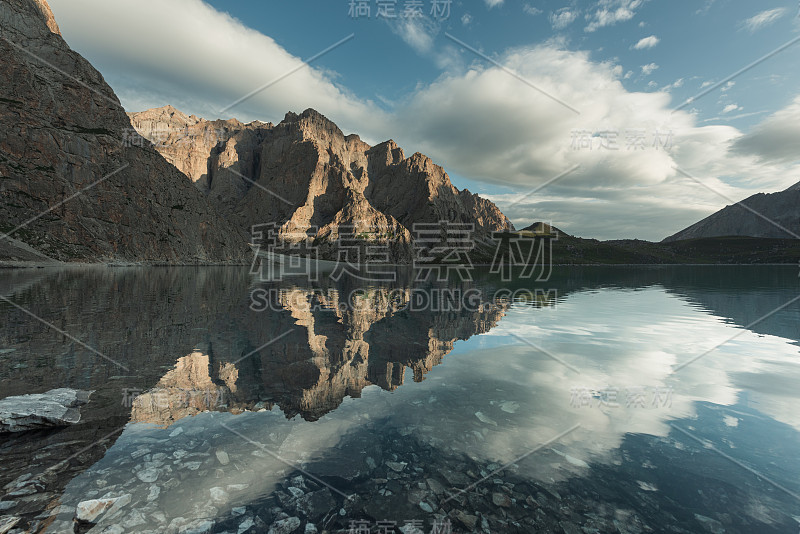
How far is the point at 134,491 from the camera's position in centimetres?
679

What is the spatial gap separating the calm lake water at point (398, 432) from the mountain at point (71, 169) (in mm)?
90676

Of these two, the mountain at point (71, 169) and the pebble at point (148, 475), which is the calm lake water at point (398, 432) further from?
the mountain at point (71, 169)

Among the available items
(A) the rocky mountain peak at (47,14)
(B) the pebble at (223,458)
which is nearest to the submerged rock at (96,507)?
(B) the pebble at (223,458)

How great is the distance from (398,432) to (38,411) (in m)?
10.1

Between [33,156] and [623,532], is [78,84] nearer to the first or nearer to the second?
[33,156]

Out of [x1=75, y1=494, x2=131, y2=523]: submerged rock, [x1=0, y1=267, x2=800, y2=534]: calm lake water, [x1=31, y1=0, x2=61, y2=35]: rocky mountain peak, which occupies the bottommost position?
[x1=0, y1=267, x2=800, y2=534]: calm lake water

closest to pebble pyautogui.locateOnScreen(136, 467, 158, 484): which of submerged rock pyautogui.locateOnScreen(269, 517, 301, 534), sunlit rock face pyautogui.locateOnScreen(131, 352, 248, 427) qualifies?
sunlit rock face pyautogui.locateOnScreen(131, 352, 248, 427)

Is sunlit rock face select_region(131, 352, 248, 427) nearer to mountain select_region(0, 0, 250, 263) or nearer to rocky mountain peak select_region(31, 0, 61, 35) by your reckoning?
mountain select_region(0, 0, 250, 263)

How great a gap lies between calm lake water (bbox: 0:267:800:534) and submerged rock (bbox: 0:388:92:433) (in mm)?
410

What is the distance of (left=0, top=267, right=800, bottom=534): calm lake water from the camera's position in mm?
6602

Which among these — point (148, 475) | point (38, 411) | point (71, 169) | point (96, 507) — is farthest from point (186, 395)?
point (71, 169)

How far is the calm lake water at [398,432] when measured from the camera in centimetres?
660

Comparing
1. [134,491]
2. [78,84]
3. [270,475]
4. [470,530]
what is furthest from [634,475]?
[78,84]

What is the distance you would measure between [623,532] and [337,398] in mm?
8910
